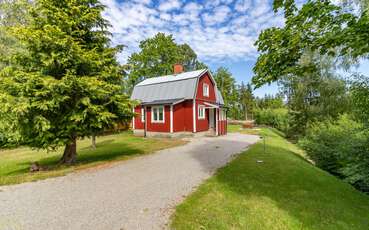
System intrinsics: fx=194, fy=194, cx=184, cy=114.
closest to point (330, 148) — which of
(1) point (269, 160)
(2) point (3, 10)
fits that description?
(1) point (269, 160)

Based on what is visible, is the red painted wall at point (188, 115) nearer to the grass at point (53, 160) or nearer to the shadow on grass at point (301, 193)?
the grass at point (53, 160)

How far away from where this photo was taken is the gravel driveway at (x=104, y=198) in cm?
349

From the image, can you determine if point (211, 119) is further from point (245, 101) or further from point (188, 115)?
point (245, 101)

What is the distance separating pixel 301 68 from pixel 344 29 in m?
0.86

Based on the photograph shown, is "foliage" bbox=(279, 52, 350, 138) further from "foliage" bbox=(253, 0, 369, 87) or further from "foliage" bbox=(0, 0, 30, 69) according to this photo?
"foliage" bbox=(0, 0, 30, 69)

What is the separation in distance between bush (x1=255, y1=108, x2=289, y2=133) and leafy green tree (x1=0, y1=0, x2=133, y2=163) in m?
25.8

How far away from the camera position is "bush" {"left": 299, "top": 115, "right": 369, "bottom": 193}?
573 centimetres

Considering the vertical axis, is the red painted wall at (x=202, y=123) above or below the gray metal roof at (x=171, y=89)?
below

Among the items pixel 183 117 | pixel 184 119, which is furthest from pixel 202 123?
pixel 183 117

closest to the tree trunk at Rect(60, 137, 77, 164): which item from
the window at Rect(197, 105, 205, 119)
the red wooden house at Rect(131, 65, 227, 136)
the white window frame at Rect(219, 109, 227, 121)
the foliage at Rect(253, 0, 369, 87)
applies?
the red wooden house at Rect(131, 65, 227, 136)

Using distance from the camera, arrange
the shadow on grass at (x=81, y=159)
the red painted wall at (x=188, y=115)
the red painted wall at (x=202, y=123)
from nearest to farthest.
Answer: the shadow on grass at (x=81, y=159), the red painted wall at (x=188, y=115), the red painted wall at (x=202, y=123)

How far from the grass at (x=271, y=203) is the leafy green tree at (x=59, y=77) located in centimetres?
469

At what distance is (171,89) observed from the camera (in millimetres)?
17984

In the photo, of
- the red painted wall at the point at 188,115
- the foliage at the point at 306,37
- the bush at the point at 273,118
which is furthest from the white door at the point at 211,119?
the foliage at the point at 306,37
